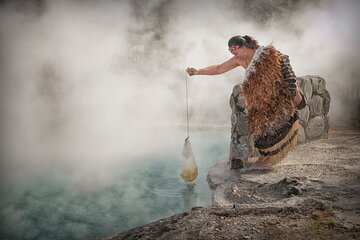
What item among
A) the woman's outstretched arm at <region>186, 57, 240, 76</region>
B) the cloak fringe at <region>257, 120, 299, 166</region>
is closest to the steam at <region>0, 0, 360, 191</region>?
the woman's outstretched arm at <region>186, 57, 240, 76</region>

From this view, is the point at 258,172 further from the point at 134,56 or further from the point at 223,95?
the point at 134,56

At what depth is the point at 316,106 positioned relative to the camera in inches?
249

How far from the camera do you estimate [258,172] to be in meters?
4.57

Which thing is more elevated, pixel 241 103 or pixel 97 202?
pixel 241 103

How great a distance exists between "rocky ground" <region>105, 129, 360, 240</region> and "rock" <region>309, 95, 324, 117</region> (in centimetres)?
165

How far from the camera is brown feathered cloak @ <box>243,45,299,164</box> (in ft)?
13.8

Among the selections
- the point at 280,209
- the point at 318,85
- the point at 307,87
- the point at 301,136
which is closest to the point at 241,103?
the point at 301,136

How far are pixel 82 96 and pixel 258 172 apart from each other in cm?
789

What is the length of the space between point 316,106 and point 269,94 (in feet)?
8.19

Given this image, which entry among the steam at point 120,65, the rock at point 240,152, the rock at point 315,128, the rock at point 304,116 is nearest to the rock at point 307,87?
the rock at point 304,116

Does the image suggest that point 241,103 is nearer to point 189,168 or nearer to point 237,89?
point 237,89

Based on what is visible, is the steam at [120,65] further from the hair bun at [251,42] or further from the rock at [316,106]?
the hair bun at [251,42]

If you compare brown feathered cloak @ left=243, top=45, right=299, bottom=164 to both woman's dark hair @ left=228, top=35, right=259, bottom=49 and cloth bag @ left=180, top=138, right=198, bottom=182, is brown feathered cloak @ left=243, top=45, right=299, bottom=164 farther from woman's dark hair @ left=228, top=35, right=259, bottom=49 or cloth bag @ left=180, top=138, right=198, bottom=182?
cloth bag @ left=180, top=138, right=198, bottom=182

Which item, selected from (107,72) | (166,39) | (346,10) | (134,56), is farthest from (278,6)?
(107,72)
